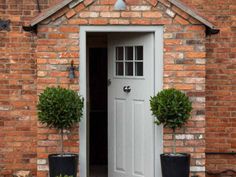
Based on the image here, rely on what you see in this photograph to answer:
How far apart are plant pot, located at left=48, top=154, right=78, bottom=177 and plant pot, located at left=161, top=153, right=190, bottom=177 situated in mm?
1160

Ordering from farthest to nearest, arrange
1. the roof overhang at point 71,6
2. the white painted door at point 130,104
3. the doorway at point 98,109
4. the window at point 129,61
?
the doorway at point 98,109, the window at point 129,61, the white painted door at point 130,104, the roof overhang at point 71,6

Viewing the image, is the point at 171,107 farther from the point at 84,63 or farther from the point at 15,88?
the point at 15,88

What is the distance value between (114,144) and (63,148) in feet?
3.19

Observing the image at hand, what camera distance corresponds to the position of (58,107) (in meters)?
7.05

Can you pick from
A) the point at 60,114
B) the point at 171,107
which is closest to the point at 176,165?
the point at 171,107

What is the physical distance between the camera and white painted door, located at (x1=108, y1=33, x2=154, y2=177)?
7.67 meters

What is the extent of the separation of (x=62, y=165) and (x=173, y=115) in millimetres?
1518

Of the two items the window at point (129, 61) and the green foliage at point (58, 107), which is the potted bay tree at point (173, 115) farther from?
the green foliage at point (58, 107)

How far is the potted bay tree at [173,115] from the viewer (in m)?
7.13

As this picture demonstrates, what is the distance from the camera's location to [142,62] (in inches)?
307

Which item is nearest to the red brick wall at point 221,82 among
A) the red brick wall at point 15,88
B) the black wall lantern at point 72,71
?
the black wall lantern at point 72,71

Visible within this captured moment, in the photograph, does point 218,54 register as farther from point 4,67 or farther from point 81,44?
point 4,67

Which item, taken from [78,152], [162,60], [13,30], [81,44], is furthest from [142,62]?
[13,30]

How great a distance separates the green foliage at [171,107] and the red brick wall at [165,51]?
320 mm
